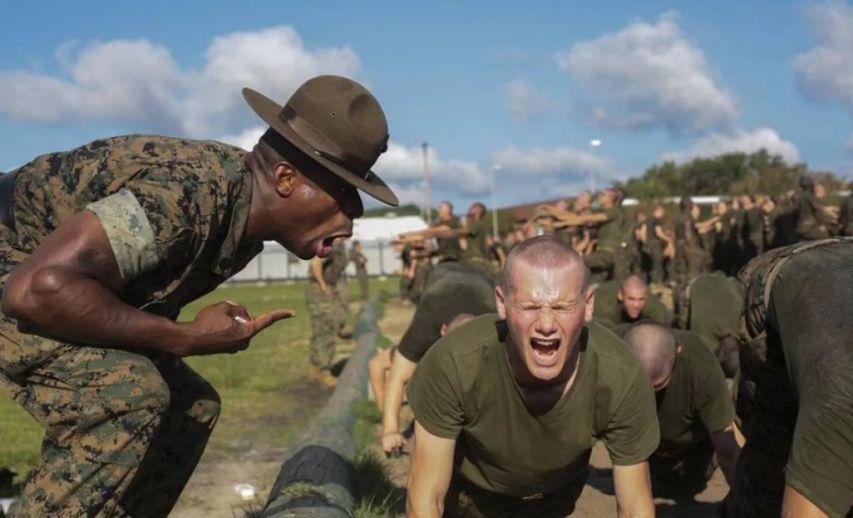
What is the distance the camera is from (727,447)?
17.4ft

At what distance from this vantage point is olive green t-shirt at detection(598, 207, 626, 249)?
1563cm

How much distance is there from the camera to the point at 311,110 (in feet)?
10.8

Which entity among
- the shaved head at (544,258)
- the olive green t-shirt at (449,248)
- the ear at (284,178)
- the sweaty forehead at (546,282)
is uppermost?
the ear at (284,178)

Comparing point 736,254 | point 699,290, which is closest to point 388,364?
point 699,290

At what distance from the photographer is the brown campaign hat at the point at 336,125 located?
3.23m

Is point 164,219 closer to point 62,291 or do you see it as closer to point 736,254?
point 62,291

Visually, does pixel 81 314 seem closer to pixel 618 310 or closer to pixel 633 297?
pixel 633 297

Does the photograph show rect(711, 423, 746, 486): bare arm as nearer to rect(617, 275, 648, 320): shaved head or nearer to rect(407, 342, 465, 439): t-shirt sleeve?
rect(407, 342, 465, 439): t-shirt sleeve

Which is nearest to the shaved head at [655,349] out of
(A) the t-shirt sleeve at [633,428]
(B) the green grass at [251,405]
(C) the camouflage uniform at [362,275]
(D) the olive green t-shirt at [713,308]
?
(A) the t-shirt sleeve at [633,428]

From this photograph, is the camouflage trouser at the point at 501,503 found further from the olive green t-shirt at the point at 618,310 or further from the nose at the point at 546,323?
the olive green t-shirt at the point at 618,310

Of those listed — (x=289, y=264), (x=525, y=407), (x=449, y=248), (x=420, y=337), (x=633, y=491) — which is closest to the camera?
(x=633, y=491)

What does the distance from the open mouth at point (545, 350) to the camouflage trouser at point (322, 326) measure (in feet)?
29.0

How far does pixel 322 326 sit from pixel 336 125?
9279 mm

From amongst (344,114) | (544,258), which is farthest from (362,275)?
(344,114)
